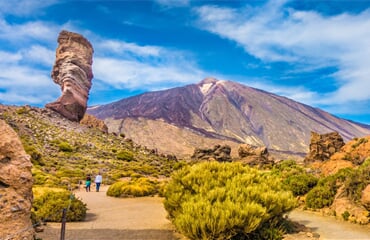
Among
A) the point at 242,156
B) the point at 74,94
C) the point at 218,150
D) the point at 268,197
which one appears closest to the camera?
the point at 268,197

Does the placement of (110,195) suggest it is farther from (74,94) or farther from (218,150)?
(74,94)

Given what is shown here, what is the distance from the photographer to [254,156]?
4569 centimetres

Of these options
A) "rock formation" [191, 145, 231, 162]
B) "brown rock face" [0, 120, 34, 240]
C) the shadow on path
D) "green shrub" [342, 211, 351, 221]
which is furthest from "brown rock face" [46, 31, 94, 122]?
"brown rock face" [0, 120, 34, 240]

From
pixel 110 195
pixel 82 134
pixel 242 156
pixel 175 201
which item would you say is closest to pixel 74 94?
pixel 82 134

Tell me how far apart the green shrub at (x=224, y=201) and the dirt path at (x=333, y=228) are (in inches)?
65.2

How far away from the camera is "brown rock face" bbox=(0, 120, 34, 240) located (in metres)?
5.55

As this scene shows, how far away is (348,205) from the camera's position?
520 inches

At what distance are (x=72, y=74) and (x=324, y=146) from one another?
149 feet

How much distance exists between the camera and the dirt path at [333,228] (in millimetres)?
9837

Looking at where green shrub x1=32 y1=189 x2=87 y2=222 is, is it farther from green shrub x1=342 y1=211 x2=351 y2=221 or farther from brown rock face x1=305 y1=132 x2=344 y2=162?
brown rock face x1=305 y1=132 x2=344 y2=162

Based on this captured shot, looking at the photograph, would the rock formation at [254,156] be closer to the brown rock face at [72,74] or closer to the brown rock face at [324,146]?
the brown rock face at [324,146]

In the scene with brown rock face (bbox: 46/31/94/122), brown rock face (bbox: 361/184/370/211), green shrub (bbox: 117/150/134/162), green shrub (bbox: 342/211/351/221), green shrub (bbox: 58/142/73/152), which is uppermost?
brown rock face (bbox: 46/31/94/122)

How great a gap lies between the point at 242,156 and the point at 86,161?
22.2m

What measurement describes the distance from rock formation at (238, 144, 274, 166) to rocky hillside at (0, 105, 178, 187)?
33.3 ft
